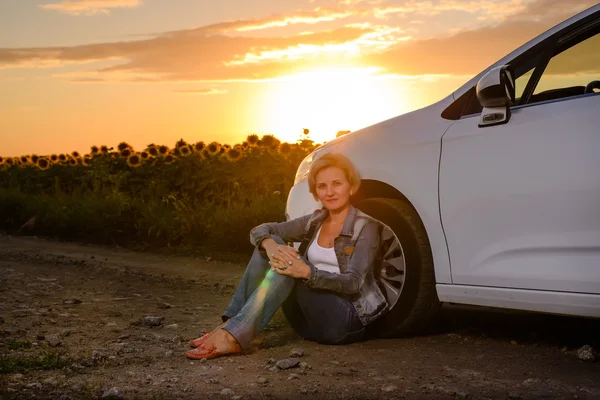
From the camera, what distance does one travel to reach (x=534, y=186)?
4.71 meters

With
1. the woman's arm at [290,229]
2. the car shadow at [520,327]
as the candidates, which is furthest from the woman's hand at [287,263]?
the car shadow at [520,327]

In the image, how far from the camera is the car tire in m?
5.34

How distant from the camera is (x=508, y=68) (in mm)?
4828

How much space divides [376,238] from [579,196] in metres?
1.39

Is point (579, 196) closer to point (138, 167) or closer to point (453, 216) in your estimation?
point (453, 216)

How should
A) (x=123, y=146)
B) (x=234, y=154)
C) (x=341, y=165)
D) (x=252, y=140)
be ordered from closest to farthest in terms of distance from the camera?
(x=341, y=165) < (x=234, y=154) < (x=252, y=140) < (x=123, y=146)

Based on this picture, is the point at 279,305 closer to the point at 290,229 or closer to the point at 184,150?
the point at 290,229

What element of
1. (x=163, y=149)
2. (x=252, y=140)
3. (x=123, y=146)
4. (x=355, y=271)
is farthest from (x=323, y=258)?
(x=123, y=146)

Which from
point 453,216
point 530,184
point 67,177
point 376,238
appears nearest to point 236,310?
point 376,238

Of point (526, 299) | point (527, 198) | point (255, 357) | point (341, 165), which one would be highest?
point (341, 165)

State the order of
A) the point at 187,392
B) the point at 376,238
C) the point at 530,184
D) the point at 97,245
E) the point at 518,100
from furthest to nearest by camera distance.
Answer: the point at 97,245
the point at 376,238
the point at 518,100
the point at 530,184
the point at 187,392

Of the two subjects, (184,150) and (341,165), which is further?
(184,150)

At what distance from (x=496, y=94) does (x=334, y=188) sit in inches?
49.4

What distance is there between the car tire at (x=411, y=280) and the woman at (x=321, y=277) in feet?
0.33
